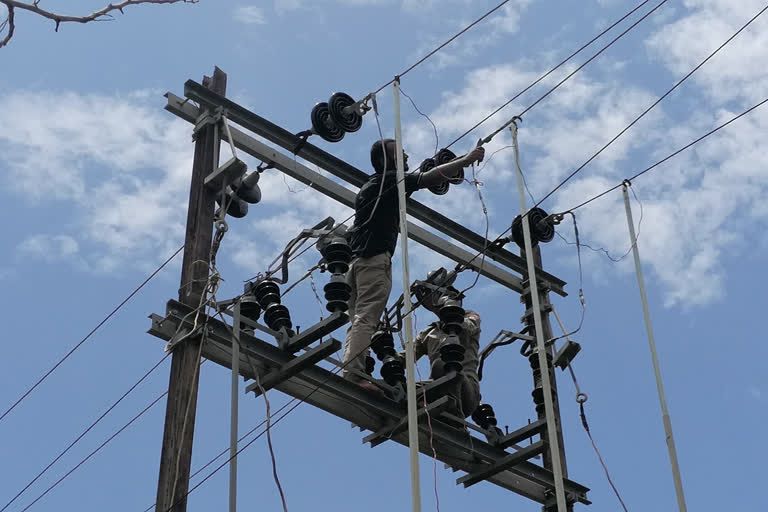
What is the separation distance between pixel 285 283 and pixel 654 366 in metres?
2.98

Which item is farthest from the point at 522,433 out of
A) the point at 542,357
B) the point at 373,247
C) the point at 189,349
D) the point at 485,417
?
the point at 542,357

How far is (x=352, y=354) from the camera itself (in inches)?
395

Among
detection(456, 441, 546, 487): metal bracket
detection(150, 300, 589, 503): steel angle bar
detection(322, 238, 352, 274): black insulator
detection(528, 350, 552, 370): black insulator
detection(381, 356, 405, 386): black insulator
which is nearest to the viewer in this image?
detection(150, 300, 589, 503): steel angle bar

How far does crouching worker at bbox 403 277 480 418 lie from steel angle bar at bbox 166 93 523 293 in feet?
1.37

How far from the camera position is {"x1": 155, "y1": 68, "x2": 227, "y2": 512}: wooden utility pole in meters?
8.37

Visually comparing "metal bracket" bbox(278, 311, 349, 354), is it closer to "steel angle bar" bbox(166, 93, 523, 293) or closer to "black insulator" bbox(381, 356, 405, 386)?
"black insulator" bbox(381, 356, 405, 386)

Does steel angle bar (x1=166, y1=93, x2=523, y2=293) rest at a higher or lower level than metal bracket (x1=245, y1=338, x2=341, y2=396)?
higher

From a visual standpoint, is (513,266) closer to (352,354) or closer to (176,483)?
(352,354)

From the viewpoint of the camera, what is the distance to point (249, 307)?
9602mm

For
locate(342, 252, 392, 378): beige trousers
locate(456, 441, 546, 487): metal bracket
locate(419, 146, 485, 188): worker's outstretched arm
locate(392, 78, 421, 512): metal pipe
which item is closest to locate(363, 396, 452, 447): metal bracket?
locate(342, 252, 392, 378): beige trousers

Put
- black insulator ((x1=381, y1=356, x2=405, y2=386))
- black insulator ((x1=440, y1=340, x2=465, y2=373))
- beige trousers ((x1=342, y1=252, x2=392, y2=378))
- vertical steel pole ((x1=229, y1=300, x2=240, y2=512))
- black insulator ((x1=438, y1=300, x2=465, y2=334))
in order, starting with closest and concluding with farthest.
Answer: vertical steel pole ((x1=229, y1=300, x2=240, y2=512))
beige trousers ((x1=342, y1=252, x2=392, y2=378))
black insulator ((x1=381, y1=356, x2=405, y2=386))
black insulator ((x1=440, y1=340, x2=465, y2=373))
black insulator ((x1=438, y1=300, x2=465, y2=334))

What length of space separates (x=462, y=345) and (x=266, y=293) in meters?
2.26

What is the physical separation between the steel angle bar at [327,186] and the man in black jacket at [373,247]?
2.19ft

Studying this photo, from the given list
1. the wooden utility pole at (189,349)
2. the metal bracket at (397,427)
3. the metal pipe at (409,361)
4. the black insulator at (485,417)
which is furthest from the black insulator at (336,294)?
the black insulator at (485,417)
